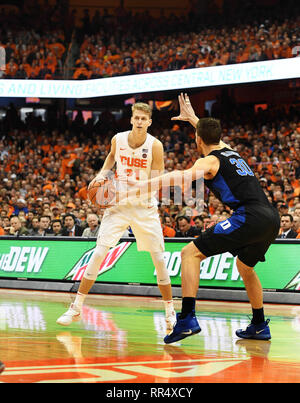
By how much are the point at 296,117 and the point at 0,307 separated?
18.0 meters

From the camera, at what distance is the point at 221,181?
673cm

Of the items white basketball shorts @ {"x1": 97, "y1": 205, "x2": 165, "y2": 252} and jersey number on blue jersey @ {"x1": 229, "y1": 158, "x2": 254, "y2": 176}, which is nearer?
jersey number on blue jersey @ {"x1": 229, "y1": 158, "x2": 254, "y2": 176}

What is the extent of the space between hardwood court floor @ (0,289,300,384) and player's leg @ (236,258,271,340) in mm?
123

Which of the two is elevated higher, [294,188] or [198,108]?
[198,108]

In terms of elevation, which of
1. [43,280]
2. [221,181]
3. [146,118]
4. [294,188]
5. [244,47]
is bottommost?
[43,280]

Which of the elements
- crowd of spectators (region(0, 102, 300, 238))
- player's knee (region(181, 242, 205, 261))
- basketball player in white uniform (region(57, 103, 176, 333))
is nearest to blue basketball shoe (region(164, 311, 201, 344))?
player's knee (region(181, 242, 205, 261))

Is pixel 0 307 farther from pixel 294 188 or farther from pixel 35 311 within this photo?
pixel 294 188

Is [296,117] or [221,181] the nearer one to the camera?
[221,181]

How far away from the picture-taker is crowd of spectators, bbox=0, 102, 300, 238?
16.4 m

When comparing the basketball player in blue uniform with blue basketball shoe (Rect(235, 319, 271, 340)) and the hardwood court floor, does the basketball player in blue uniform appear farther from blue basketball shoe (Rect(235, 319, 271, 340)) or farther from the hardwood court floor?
blue basketball shoe (Rect(235, 319, 271, 340))

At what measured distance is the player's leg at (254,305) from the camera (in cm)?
721

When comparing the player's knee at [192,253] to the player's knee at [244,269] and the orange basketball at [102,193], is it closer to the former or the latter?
the player's knee at [244,269]

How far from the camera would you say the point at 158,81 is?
2714cm
